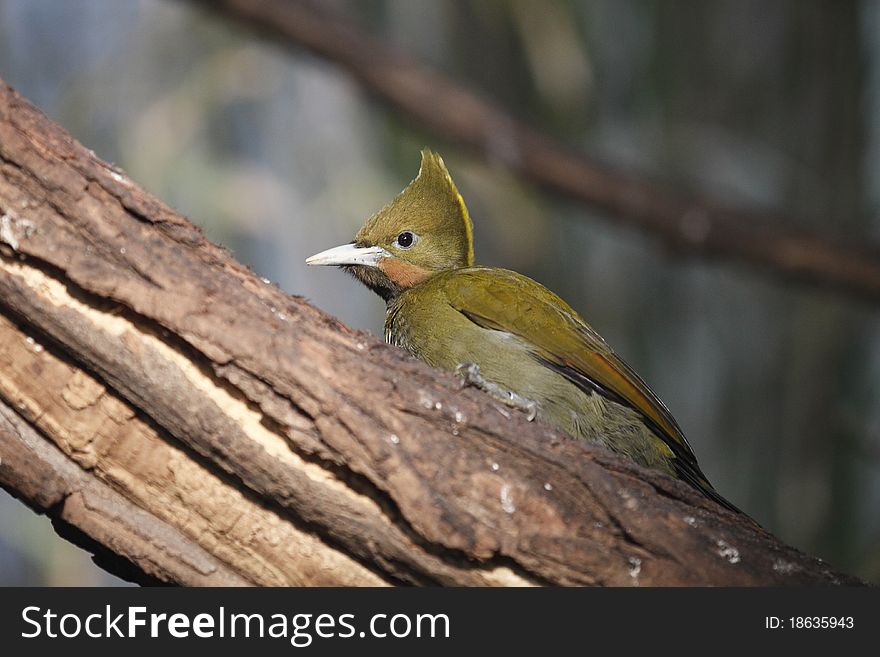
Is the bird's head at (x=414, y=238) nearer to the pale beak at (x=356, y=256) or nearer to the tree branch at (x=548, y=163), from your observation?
the pale beak at (x=356, y=256)

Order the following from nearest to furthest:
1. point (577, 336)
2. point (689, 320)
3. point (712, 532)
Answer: point (712, 532), point (577, 336), point (689, 320)

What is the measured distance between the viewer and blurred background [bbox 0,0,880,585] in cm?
628

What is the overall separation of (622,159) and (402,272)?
318cm

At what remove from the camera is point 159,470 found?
244 cm

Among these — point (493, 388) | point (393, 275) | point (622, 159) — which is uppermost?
point (622, 159)

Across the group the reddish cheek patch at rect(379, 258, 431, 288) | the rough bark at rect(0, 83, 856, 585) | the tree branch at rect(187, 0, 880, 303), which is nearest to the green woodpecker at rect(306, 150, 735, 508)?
the reddish cheek patch at rect(379, 258, 431, 288)

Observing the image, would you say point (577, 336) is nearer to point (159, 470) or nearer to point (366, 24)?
point (159, 470)

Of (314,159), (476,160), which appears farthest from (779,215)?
(314,159)

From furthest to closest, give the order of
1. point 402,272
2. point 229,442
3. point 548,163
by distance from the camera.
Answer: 1. point 548,163
2. point 402,272
3. point 229,442

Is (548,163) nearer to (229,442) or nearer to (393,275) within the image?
(393,275)

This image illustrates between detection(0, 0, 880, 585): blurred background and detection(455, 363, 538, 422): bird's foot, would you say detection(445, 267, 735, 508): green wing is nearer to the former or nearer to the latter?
detection(455, 363, 538, 422): bird's foot

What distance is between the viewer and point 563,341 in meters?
3.56

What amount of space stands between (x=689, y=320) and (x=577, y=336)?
3245 millimetres

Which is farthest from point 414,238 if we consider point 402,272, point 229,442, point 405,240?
point 229,442
